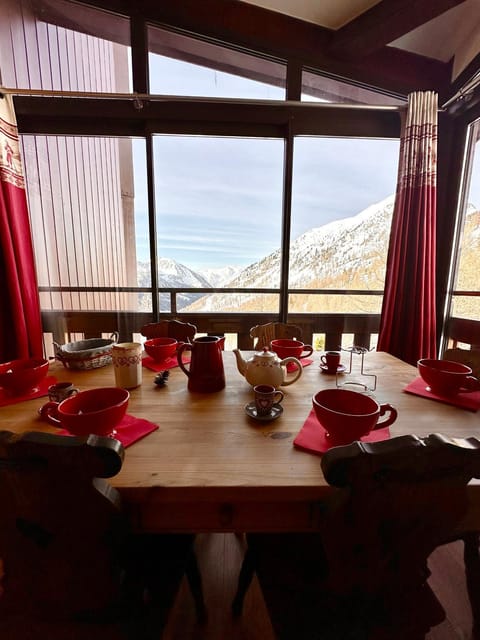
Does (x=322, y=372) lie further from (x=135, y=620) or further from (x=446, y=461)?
(x=135, y=620)

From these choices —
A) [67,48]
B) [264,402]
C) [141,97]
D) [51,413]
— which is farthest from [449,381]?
[67,48]

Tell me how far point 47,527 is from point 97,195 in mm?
2502

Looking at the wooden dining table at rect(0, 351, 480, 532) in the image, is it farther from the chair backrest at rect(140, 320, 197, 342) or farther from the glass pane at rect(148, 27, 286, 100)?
the glass pane at rect(148, 27, 286, 100)

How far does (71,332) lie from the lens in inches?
98.2

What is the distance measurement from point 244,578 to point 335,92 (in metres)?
3.10

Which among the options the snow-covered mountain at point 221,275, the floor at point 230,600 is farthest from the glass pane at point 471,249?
the snow-covered mountain at point 221,275

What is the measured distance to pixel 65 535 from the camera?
494mm

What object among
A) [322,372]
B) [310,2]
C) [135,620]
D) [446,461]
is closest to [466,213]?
[310,2]

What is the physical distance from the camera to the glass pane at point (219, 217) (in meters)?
2.31

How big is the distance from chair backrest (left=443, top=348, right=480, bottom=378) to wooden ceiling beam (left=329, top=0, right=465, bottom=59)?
77.1 inches

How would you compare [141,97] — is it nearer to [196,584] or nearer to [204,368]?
[204,368]

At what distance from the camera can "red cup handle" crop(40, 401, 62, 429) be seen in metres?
0.69

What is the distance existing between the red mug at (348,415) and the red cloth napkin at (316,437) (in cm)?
2

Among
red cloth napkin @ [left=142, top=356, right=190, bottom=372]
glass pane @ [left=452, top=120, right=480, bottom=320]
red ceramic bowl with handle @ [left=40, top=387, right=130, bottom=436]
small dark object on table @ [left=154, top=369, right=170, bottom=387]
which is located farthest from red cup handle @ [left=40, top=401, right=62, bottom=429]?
glass pane @ [left=452, top=120, right=480, bottom=320]
